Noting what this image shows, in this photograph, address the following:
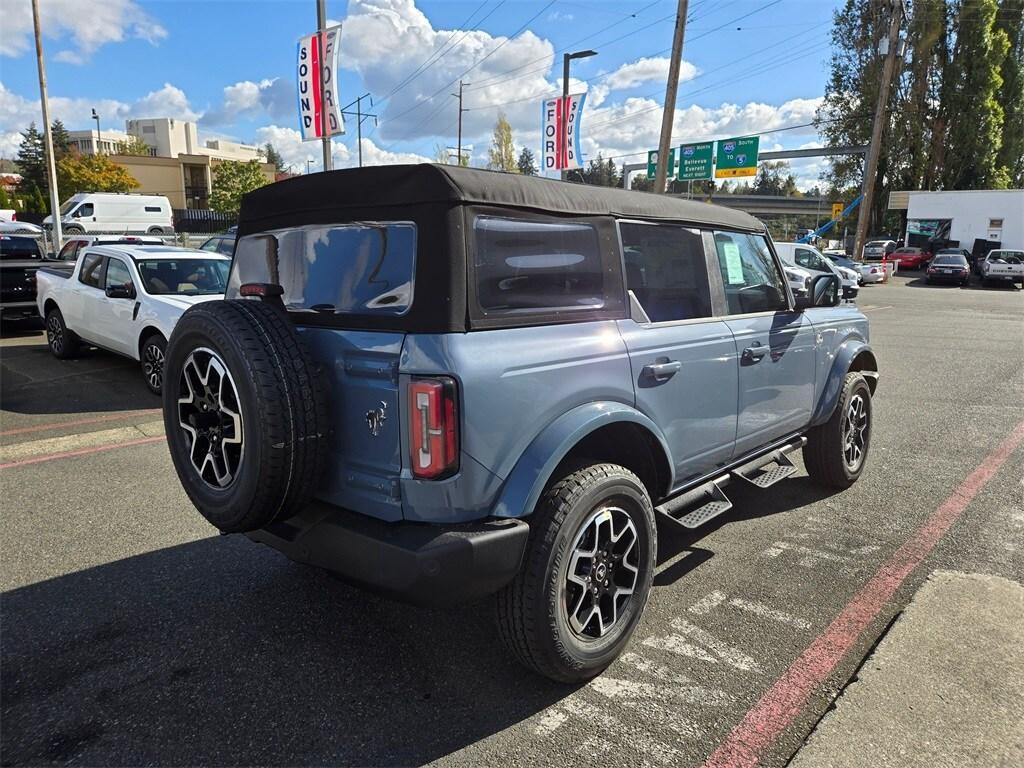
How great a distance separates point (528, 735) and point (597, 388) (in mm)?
1297

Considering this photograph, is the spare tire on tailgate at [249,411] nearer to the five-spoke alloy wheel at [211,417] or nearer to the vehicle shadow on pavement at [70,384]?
the five-spoke alloy wheel at [211,417]

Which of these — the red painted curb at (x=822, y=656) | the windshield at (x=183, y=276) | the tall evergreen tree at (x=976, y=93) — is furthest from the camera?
the tall evergreen tree at (x=976, y=93)

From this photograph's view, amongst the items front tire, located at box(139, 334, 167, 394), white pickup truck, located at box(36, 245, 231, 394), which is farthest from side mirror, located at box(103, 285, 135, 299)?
front tire, located at box(139, 334, 167, 394)

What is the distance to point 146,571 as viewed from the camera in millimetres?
3633

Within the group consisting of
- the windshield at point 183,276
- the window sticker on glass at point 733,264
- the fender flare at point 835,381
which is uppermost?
the window sticker on glass at point 733,264

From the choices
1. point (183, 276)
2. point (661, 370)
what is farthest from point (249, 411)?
point (183, 276)

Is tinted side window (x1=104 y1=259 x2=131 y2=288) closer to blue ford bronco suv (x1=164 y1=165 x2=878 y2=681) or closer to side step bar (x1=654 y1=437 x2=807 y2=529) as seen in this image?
blue ford bronco suv (x1=164 y1=165 x2=878 y2=681)

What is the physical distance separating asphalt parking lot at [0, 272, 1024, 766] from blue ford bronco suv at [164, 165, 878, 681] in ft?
1.04

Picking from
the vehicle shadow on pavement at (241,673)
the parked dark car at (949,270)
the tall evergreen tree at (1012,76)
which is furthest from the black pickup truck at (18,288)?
the tall evergreen tree at (1012,76)

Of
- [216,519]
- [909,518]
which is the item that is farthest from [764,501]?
[216,519]

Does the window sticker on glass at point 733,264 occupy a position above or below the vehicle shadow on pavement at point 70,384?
above

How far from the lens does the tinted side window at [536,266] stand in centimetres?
254

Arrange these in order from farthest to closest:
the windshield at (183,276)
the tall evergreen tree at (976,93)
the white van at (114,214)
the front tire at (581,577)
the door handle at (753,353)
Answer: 1. the tall evergreen tree at (976,93)
2. the white van at (114,214)
3. the windshield at (183,276)
4. the door handle at (753,353)
5. the front tire at (581,577)

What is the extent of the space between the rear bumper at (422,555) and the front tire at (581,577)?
5.6 inches
